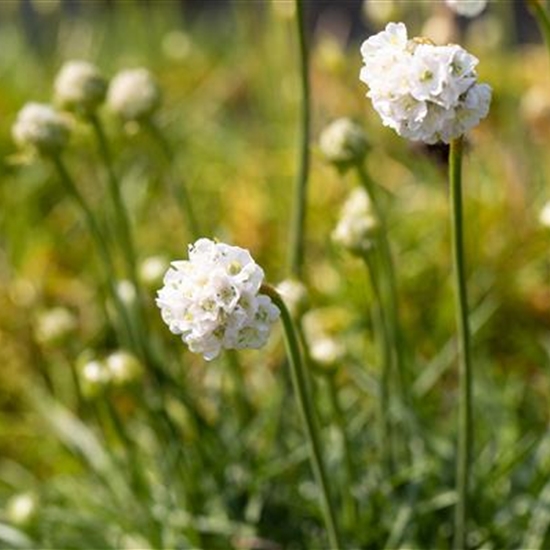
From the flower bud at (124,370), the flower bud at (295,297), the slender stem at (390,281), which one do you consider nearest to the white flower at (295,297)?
the flower bud at (295,297)

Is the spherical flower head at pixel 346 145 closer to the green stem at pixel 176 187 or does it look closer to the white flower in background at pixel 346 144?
the white flower in background at pixel 346 144

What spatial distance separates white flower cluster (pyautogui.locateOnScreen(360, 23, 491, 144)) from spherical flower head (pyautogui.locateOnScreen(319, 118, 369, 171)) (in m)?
0.43

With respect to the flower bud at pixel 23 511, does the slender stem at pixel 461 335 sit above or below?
below

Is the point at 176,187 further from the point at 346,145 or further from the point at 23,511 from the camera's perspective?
the point at 23,511

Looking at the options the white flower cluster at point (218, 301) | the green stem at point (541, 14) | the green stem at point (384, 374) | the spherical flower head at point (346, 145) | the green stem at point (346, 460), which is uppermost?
the spherical flower head at point (346, 145)

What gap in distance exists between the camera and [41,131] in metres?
1.37

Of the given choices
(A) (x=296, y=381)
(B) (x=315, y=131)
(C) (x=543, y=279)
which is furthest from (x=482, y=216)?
(A) (x=296, y=381)

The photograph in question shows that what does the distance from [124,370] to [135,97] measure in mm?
297

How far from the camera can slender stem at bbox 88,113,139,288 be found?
1.38 m

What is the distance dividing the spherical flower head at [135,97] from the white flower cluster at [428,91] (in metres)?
0.57

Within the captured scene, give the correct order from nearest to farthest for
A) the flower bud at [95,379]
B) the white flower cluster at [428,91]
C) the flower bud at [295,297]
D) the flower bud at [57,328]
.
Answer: the white flower cluster at [428,91] → the flower bud at [295,297] → the flower bud at [95,379] → the flower bud at [57,328]

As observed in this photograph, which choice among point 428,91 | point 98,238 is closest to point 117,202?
point 98,238

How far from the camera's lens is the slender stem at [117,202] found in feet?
4.53

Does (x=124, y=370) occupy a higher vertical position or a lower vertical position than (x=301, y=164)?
lower
